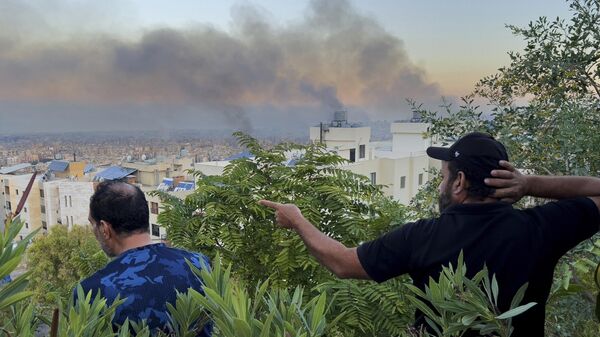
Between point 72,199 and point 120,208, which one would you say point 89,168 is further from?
point 120,208

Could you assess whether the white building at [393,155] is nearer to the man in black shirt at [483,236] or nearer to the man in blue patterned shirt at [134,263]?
the man in blue patterned shirt at [134,263]

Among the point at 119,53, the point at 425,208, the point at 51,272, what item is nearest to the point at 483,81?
the point at 425,208

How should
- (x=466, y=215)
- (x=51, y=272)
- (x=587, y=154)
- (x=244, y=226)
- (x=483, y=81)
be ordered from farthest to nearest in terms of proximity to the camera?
(x=51, y=272)
(x=483, y=81)
(x=244, y=226)
(x=587, y=154)
(x=466, y=215)

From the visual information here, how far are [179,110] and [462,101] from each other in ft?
60.1

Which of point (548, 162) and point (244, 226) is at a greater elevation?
point (548, 162)

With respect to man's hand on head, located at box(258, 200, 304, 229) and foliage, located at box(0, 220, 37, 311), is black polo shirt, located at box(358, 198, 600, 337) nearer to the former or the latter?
man's hand on head, located at box(258, 200, 304, 229)

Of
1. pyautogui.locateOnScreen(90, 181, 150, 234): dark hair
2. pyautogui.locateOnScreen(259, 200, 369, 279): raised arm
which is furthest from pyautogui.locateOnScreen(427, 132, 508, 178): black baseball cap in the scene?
pyautogui.locateOnScreen(90, 181, 150, 234): dark hair

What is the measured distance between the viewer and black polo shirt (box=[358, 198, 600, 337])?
1.06m

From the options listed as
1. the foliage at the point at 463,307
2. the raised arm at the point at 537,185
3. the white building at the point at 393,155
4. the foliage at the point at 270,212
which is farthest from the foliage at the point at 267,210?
the white building at the point at 393,155

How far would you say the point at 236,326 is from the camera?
1.94 feet

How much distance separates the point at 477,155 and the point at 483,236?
219 millimetres

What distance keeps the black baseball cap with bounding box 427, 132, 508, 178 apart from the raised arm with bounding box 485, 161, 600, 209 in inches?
0.9

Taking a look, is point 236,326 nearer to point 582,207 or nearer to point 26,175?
point 582,207

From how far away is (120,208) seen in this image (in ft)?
4.82
